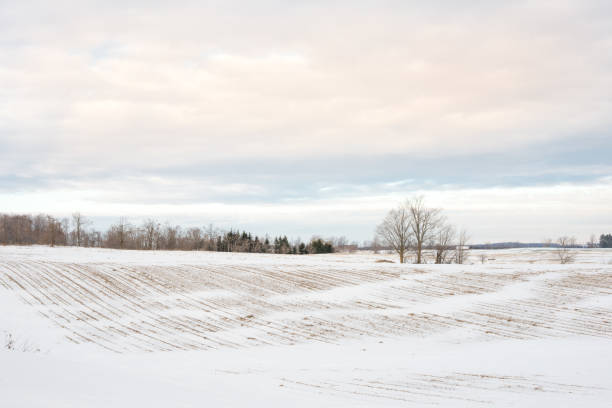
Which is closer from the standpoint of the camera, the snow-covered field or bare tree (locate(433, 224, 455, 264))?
the snow-covered field

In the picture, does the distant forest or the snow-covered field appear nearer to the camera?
the snow-covered field

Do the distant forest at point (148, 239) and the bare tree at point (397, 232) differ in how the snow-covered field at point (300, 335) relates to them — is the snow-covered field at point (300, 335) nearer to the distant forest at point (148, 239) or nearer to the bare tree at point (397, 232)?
the bare tree at point (397, 232)

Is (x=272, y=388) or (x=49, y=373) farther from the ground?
(x=49, y=373)

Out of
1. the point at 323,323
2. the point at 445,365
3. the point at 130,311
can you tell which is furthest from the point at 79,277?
the point at 445,365

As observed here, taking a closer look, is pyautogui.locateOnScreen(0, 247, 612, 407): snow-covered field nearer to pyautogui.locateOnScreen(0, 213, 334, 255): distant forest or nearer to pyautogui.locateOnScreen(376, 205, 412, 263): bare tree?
pyautogui.locateOnScreen(376, 205, 412, 263): bare tree

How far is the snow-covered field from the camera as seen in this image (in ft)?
33.9

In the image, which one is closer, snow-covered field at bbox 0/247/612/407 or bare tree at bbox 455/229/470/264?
snow-covered field at bbox 0/247/612/407

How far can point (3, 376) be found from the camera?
8.23 metres

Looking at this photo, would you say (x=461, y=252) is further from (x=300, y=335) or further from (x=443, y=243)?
(x=300, y=335)

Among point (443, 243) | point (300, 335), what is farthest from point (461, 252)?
point (300, 335)

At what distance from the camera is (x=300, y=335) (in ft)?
65.3

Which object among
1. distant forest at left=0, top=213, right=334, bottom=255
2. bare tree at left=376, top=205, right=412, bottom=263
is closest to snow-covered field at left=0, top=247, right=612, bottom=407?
bare tree at left=376, top=205, right=412, bottom=263

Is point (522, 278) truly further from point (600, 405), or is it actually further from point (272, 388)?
point (272, 388)

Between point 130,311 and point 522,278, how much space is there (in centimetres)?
2769
